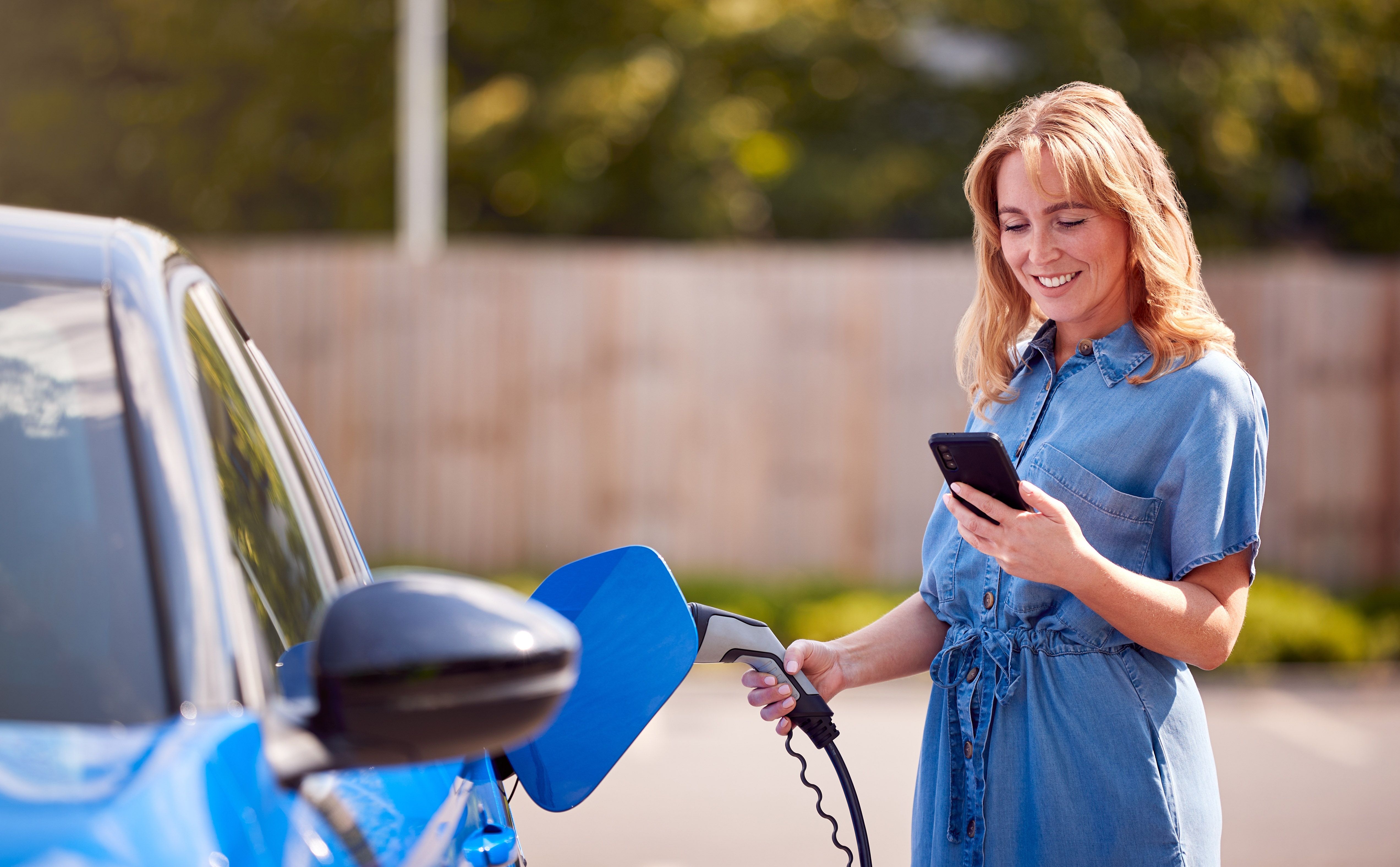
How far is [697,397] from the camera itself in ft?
30.0

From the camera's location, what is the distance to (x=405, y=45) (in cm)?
1020

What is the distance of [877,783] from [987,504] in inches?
162

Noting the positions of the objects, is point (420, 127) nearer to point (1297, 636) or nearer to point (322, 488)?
point (1297, 636)

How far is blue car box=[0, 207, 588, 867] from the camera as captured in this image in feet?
3.54

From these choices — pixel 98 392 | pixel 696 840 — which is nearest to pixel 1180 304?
pixel 98 392

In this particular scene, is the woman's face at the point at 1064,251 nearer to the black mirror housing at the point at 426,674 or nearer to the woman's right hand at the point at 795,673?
the woman's right hand at the point at 795,673

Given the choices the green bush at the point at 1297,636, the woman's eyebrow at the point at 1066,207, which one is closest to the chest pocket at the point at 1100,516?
the woman's eyebrow at the point at 1066,207

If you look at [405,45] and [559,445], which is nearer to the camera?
[559,445]

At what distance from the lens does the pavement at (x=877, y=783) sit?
496cm

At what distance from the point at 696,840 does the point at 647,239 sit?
31.0 ft

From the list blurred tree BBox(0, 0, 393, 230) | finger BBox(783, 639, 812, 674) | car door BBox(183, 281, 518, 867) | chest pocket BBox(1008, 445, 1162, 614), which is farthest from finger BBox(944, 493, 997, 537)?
blurred tree BBox(0, 0, 393, 230)

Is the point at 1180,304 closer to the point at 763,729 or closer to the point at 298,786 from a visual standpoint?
the point at 298,786

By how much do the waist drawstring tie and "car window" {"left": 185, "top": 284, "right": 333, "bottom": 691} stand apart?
0.93 m

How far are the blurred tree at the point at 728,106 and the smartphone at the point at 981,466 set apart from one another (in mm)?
10889
